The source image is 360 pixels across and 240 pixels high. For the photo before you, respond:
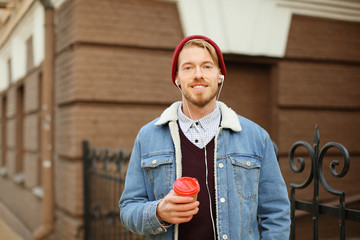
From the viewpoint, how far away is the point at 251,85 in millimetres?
5637

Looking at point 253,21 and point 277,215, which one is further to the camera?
point 253,21

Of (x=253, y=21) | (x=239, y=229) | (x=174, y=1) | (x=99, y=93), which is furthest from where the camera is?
(x=253, y=21)

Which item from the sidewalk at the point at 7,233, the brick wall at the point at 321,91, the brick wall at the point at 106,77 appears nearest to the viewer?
the brick wall at the point at 106,77

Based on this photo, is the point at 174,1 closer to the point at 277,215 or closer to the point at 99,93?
the point at 99,93

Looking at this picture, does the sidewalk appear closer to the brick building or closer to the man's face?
the brick building

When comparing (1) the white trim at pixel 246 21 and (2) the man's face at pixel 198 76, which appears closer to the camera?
(2) the man's face at pixel 198 76

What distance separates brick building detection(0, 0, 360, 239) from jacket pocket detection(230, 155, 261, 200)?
3125 millimetres

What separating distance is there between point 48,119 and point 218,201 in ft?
13.3

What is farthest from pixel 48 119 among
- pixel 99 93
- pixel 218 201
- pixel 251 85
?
pixel 218 201

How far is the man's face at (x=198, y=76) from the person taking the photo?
6.20 ft

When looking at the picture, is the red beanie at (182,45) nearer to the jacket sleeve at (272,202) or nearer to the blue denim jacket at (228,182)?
the blue denim jacket at (228,182)

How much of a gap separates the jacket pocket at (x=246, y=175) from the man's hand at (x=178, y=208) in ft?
0.95

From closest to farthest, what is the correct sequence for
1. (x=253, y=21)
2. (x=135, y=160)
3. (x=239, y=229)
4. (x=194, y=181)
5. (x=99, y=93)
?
(x=194, y=181), (x=239, y=229), (x=135, y=160), (x=99, y=93), (x=253, y=21)

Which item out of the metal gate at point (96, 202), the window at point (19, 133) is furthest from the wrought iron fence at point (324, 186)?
the window at point (19, 133)
